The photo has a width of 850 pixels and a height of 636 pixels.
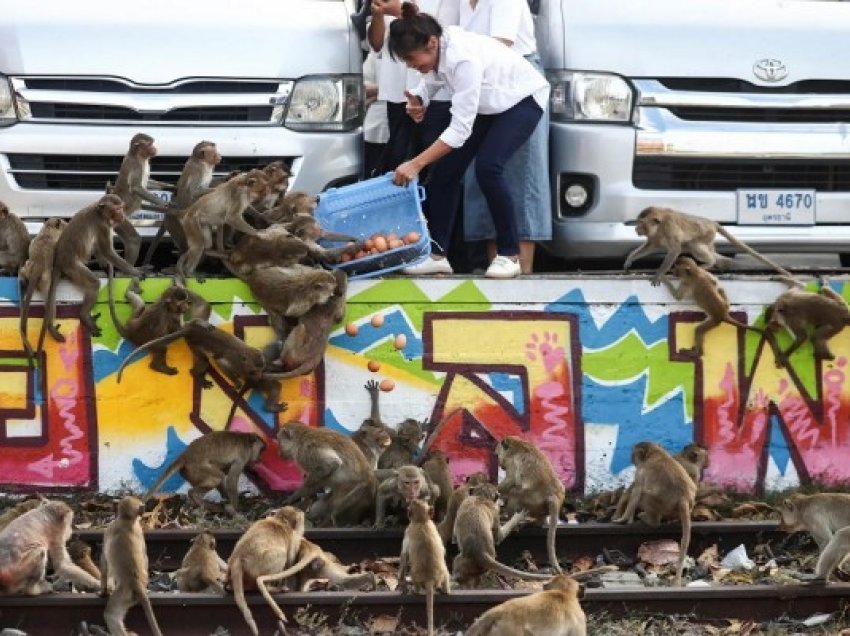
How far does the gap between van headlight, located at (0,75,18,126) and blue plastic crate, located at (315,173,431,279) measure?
6.70ft

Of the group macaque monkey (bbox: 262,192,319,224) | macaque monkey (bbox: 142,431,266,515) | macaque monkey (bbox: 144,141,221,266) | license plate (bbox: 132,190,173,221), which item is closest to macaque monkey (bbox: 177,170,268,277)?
macaque monkey (bbox: 144,141,221,266)

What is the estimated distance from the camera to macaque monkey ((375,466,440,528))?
1067 cm

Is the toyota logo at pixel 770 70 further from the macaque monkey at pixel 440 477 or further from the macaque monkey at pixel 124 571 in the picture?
the macaque monkey at pixel 124 571

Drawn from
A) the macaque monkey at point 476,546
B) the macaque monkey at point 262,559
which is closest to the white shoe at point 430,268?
the macaque monkey at point 476,546

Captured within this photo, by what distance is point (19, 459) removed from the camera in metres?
12.1

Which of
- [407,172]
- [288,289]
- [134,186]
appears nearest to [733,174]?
[407,172]

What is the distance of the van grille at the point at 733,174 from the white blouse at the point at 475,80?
0.99 meters

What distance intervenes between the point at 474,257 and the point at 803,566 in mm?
3952

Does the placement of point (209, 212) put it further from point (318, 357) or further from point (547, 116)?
point (547, 116)

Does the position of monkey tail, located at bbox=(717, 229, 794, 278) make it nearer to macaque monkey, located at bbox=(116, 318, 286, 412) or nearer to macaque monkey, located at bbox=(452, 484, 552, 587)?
macaque monkey, located at bbox=(116, 318, 286, 412)

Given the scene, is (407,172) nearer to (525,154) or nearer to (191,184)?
(525,154)

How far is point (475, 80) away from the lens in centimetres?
1230

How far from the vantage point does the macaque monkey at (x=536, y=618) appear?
28.5 feet

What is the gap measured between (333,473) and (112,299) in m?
1.92
